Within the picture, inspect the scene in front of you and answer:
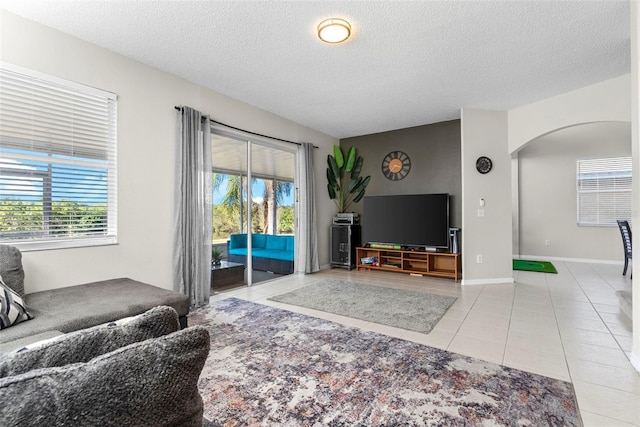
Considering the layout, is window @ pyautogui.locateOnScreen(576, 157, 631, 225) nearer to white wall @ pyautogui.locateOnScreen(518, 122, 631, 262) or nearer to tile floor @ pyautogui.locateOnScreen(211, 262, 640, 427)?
white wall @ pyautogui.locateOnScreen(518, 122, 631, 262)

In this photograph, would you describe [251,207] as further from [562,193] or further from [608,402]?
[562,193]

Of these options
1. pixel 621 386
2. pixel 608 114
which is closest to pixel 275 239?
pixel 621 386

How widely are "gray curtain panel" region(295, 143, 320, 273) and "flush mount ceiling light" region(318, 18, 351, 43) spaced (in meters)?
2.75

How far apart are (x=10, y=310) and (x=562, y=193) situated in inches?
346

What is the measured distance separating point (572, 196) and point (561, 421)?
6.75m

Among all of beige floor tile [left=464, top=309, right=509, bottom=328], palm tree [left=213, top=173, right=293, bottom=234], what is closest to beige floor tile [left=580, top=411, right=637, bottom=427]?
beige floor tile [left=464, top=309, right=509, bottom=328]

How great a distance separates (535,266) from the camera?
19.5ft

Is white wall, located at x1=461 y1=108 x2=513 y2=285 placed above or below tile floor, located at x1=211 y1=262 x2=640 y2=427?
above

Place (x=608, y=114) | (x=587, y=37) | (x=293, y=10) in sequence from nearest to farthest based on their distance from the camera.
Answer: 1. (x=293, y=10)
2. (x=587, y=37)
3. (x=608, y=114)

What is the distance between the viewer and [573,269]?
18.5 ft

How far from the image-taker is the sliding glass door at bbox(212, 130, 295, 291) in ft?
13.6

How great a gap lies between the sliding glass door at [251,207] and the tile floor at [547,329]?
18.3 inches

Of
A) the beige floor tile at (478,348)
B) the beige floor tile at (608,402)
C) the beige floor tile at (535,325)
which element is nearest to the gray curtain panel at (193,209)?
the beige floor tile at (478,348)

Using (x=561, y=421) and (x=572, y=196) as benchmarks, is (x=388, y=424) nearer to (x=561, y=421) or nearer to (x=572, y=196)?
(x=561, y=421)
